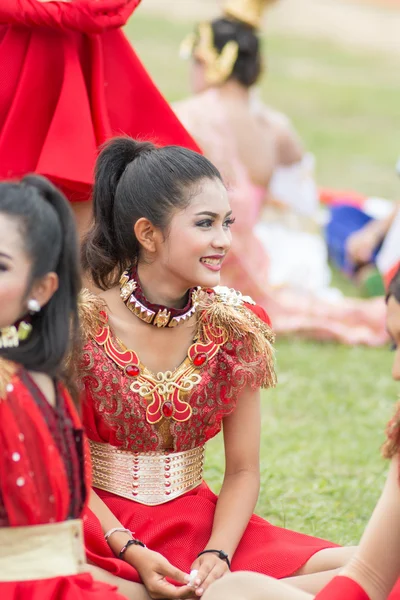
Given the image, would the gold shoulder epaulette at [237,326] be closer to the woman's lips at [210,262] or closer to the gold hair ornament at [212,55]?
the woman's lips at [210,262]

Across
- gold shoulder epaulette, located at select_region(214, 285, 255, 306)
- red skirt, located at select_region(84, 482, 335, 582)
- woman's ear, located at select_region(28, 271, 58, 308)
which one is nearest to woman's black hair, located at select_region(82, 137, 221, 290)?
gold shoulder epaulette, located at select_region(214, 285, 255, 306)

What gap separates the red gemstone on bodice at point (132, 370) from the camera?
2.72m

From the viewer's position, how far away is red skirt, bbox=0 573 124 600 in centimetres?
209

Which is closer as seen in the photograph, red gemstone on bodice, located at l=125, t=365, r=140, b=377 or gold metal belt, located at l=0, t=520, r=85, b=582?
gold metal belt, located at l=0, t=520, r=85, b=582

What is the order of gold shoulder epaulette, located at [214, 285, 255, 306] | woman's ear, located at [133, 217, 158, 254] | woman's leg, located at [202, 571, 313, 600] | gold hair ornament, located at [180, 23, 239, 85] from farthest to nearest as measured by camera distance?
gold hair ornament, located at [180, 23, 239, 85] → gold shoulder epaulette, located at [214, 285, 255, 306] → woman's ear, located at [133, 217, 158, 254] → woman's leg, located at [202, 571, 313, 600]

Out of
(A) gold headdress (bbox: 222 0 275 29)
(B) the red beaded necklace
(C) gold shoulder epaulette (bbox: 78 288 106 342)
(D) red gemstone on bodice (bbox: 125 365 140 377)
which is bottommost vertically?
(D) red gemstone on bodice (bbox: 125 365 140 377)

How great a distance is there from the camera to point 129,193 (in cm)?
277

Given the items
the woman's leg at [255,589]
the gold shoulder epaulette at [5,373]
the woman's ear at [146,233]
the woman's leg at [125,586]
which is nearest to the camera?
the gold shoulder epaulette at [5,373]

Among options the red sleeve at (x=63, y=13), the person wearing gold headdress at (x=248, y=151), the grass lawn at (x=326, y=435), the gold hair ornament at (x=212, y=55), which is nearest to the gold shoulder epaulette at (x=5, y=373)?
the red sleeve at (x=63, y=13)

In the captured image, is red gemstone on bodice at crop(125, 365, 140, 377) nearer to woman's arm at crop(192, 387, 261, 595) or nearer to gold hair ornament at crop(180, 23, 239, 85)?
woman's arm at crop(192, 387, 261, 595)

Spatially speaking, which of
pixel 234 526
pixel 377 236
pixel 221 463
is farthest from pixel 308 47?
pixel 234 526

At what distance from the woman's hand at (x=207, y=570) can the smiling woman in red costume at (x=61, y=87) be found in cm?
109

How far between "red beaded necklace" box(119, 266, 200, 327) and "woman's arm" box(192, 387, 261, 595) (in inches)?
9.1

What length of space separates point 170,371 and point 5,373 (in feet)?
2.35
